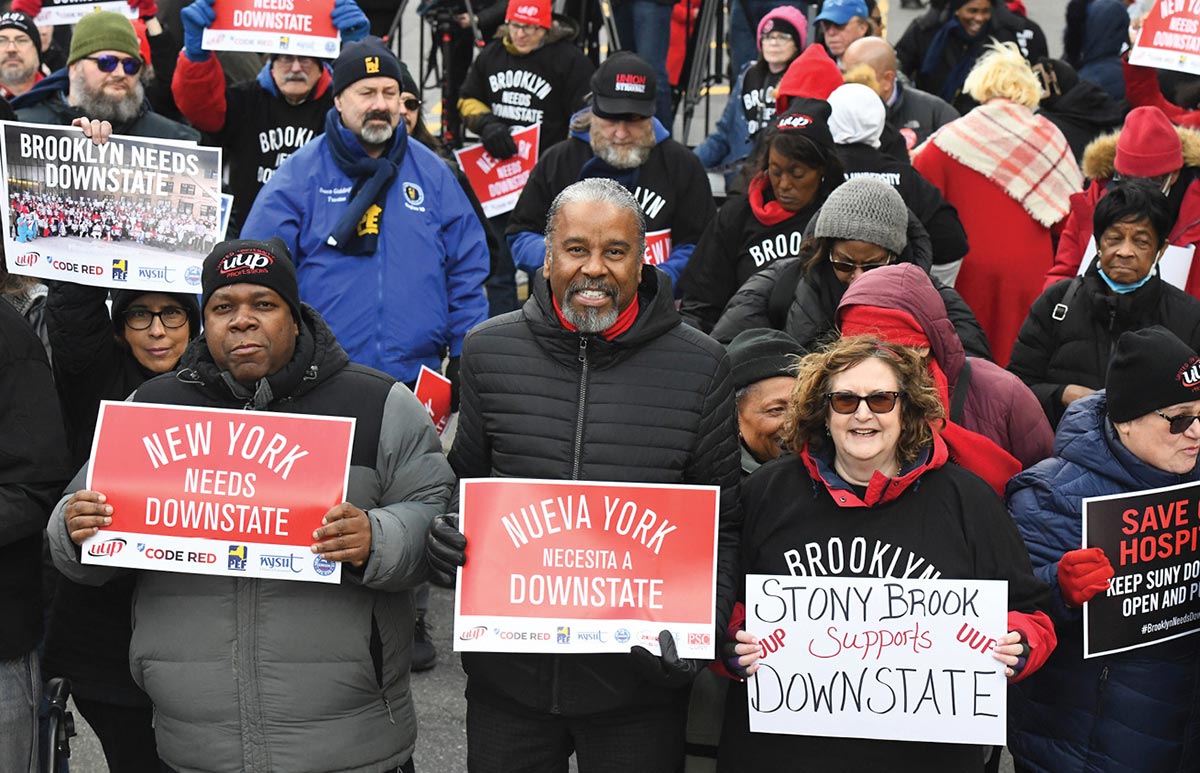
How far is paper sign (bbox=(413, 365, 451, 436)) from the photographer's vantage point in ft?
17.1

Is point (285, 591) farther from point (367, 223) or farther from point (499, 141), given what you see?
point (499, 141)

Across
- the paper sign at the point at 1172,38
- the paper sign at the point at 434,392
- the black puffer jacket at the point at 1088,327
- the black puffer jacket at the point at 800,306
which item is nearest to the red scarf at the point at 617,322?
the black puffer jacket at the point at 800,306

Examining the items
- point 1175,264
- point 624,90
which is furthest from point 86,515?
point 1175,264

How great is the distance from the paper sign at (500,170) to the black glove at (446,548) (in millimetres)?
4917

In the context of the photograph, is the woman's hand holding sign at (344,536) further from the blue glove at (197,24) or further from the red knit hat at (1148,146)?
the red knit hat at (1148,146)

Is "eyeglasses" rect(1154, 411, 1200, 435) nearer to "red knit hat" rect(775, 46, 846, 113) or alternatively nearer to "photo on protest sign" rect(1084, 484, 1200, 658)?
"photo on protest sign" rect(1084, 484, 1200, 658)

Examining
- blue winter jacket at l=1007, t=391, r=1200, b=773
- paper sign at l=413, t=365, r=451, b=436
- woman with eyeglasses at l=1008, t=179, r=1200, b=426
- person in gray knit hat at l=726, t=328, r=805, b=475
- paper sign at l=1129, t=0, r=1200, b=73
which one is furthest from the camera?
paper sign at l=1129, t=0, r=1200, b=73

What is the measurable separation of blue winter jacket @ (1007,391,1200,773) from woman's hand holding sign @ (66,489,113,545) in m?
2.29

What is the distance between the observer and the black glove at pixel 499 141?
322 inches

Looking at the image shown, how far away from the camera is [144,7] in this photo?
8352mm

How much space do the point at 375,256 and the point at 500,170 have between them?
2807mm

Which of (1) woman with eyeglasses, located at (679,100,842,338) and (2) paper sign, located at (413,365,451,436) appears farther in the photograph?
(1) woman with eyeglasses, located at (679,100,842,338)

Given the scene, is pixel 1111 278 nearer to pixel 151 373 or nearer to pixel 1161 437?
pixel 1161 437

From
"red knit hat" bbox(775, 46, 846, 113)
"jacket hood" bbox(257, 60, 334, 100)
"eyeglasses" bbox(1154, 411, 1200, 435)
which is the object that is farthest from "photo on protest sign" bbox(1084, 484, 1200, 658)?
"jacket hood" bbox(257, 60, 334, 100)
